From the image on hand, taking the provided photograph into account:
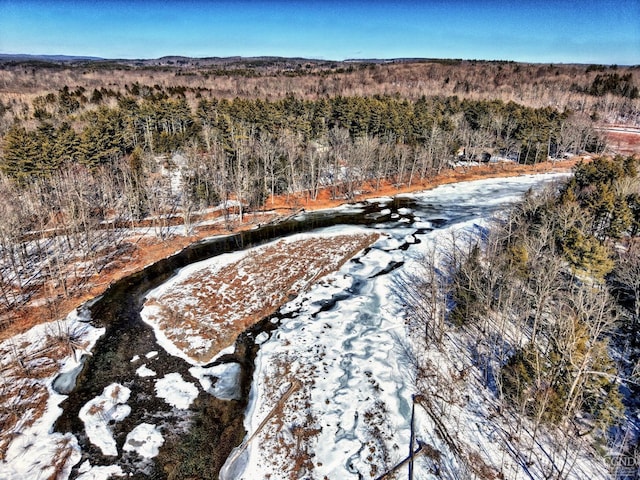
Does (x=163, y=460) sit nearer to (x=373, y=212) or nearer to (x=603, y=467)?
(x=603, y=467)

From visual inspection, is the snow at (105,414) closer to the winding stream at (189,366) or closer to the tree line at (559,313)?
the winding stream at (189,366)

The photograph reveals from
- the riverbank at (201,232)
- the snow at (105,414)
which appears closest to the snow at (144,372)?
the snow at (105,414)

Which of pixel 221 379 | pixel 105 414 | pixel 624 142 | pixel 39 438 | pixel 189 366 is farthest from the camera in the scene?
pixel 624 142

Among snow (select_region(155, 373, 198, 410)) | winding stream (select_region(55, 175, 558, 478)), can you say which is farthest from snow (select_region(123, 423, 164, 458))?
snow (select_region(155, 373, 198, 410))

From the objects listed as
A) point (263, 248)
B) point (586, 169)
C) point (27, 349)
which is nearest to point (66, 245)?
point (27, 349)

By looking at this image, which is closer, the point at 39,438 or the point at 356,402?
the point at 39,438

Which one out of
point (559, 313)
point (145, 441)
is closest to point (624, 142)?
point (559, 313)

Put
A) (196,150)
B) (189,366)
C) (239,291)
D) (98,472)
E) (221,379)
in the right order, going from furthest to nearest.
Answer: (196,150) → (239,291) → (189,366) → (221,379) → (98,472)

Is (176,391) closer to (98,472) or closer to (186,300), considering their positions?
(98,472)
